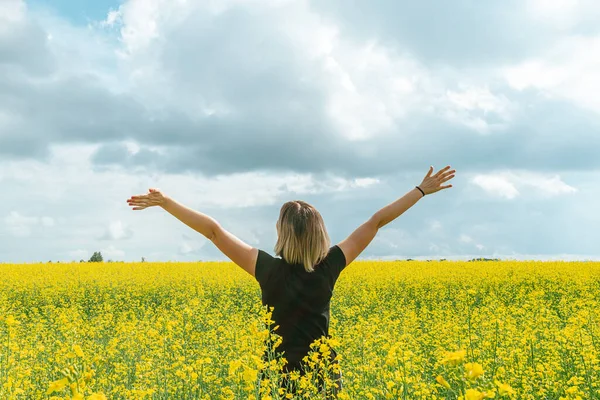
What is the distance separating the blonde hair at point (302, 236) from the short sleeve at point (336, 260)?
12 cm

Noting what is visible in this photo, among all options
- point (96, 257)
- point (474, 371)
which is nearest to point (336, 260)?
point (474, 371)

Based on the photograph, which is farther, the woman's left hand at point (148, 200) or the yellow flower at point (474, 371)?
the woman's left hand at point (148, 200)

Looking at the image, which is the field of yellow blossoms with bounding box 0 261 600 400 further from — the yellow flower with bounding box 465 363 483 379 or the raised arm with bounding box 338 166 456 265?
the raised arm with bounding box 338 166 456 265

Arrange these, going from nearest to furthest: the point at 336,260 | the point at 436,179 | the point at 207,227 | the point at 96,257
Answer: the point at 336,260, the point at 207,227, the point at 436,179, the point at 96,257

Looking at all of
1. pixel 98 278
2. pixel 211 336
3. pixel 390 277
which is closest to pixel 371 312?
pixel 390 277

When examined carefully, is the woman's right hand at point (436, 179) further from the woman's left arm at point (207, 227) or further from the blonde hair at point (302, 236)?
the woman's left arm at point (207, 227)

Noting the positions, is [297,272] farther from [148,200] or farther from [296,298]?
[148,200]

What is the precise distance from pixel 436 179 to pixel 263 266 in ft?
6.41

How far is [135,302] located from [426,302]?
7950mm

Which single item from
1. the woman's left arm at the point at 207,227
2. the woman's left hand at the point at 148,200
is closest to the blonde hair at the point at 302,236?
the woman's left arm at the point at 207,227

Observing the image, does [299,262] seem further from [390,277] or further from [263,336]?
[390,277]

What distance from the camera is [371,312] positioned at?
43.0 ft

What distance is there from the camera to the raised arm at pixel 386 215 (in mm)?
3896

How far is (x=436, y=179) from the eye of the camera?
188 inches
